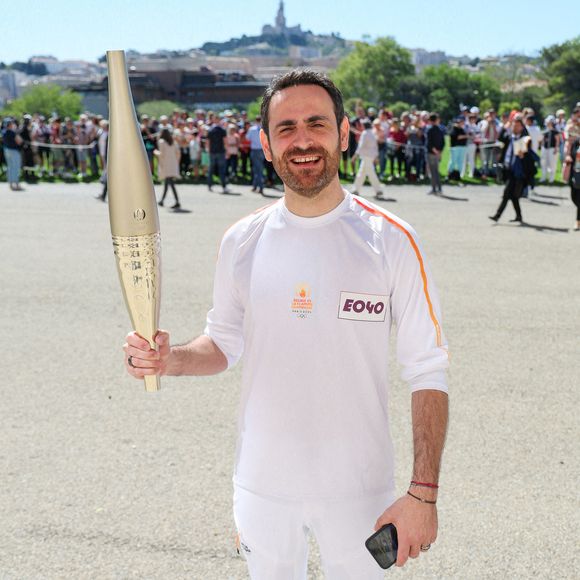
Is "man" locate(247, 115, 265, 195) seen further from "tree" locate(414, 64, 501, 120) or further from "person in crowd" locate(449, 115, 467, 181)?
"tree" locate(414, 64, 501, 120)

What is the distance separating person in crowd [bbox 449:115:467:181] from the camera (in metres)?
20.7

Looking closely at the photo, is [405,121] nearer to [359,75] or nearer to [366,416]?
[366,416]

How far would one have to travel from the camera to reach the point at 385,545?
7.34ft

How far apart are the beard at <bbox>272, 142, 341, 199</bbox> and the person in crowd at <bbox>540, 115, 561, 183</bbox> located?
19.5 m

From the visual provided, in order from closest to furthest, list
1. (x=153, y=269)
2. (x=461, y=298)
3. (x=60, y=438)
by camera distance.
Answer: (x=153, y=269)
(x=60, y=438)
(x=461, y=298)

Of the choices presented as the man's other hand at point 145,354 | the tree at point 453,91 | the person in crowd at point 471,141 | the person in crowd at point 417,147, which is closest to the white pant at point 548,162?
the person in crowd at point 471,141

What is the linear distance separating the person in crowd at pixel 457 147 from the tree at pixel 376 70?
5250 inches

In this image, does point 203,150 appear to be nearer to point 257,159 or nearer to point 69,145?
point 257,159

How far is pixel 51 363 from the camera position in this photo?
738 centimetres

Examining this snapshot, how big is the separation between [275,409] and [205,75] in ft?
591

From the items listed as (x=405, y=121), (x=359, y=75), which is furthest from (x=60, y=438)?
(x=359, y=75)

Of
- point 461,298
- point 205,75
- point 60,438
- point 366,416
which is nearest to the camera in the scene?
point 366,416

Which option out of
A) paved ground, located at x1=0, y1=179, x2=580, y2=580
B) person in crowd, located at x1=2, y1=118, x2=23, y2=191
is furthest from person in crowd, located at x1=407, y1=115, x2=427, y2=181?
person in crowd, located at x1=2, y1=118, x2=23, y2=191

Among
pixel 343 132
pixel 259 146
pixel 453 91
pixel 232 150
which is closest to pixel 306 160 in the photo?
pixel 343 132
